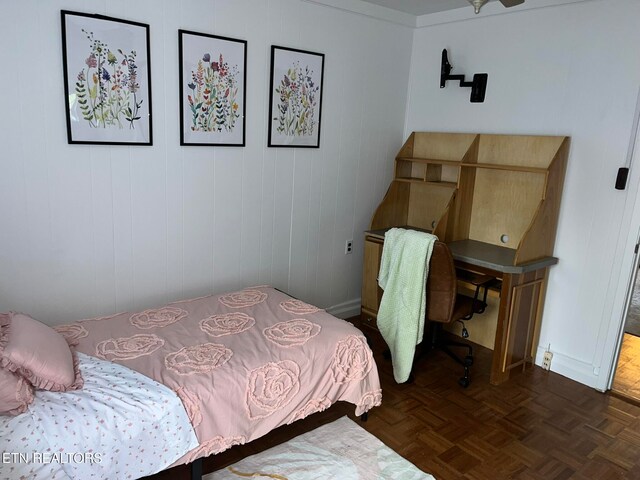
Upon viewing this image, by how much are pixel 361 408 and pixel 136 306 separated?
149 cm

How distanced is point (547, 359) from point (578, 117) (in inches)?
66.2

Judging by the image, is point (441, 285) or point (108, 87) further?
point (441, 285)

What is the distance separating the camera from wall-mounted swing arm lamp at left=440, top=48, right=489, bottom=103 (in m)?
3.53

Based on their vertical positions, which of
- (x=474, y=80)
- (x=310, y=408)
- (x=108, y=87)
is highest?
(x=474, y=80)

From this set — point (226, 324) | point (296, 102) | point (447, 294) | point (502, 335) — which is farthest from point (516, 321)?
point (296, 102)

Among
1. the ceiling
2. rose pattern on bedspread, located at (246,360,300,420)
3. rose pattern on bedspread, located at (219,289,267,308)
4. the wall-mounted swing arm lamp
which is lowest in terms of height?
rose pattern on bedspread, located at (246,360,300,420)

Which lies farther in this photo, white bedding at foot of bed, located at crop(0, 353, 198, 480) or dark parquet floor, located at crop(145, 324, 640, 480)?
dark parquet floor, located at crop(145, 324, 640, 480)

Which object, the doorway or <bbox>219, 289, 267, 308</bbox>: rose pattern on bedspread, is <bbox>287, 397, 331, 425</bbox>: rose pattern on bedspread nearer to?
<bbox>219, 289, 267, 308</bbox>: rose pattern on bedspread

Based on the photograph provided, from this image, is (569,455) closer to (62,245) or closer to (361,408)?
(361,408)

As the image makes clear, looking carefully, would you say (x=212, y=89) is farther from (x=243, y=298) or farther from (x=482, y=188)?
(x=482, y=188)

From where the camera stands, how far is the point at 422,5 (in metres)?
3.60

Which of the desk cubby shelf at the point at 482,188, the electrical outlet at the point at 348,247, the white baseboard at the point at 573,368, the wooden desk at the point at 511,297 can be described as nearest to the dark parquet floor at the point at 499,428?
the white baseboard at the point at 573,368

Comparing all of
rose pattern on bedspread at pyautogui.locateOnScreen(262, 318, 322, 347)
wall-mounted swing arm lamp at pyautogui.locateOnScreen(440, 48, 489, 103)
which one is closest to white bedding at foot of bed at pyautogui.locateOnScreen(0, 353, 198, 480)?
rose pattern on bedspread at pyautogui.locateOnScreen(262, 318, 322, 347)

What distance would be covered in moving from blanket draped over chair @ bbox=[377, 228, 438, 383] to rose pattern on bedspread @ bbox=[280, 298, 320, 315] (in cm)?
54
